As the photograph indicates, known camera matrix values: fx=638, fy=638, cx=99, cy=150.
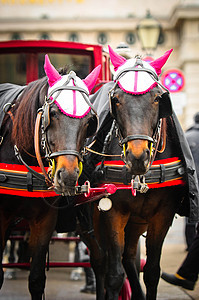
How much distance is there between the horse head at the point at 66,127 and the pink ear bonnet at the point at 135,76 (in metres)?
0.33

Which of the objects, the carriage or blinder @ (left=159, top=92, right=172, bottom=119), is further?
blinder @ (left=159, top=92, right=172, bottom=119)

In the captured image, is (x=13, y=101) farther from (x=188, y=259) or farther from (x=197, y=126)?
(x=197, y=126)

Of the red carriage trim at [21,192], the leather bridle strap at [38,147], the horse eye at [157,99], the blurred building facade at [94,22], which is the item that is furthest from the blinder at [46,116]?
the blurred building facade at [94,22]

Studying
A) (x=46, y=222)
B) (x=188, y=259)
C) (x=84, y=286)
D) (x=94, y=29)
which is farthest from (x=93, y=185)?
(x=94, y=29)

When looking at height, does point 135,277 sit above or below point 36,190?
below

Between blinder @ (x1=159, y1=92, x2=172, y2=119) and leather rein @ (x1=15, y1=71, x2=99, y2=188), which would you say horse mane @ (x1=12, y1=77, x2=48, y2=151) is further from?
blinder @ (x1=159, y1=92, x2=172, y2=119)

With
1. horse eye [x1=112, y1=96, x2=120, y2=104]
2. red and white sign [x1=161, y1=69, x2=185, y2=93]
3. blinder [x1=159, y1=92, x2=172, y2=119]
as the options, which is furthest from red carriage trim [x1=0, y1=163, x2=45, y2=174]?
red and white sign [x1=161, y1=69, x2=185, y2=93]

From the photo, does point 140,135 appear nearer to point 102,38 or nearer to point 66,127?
point 66,127

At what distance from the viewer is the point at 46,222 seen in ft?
17.1

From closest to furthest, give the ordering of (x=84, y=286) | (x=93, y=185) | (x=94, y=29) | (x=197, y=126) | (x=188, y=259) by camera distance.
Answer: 1. (x=93, y=185)
2. (x=188, y=259)
3. (x=84, y=286)
4. (x=197, y=126)
5. (x=94, y=29)

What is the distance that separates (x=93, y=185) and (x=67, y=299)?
222 cm

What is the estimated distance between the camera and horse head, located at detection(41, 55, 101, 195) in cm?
438

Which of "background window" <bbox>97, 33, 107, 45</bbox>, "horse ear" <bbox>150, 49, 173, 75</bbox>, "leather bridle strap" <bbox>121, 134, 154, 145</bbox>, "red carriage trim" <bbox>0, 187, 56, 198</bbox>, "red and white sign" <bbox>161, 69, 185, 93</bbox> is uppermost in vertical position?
"background window" <bbox>97, 33, 107, 45</bbox>

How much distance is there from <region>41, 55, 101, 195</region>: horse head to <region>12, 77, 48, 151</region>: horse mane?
0.36 m
